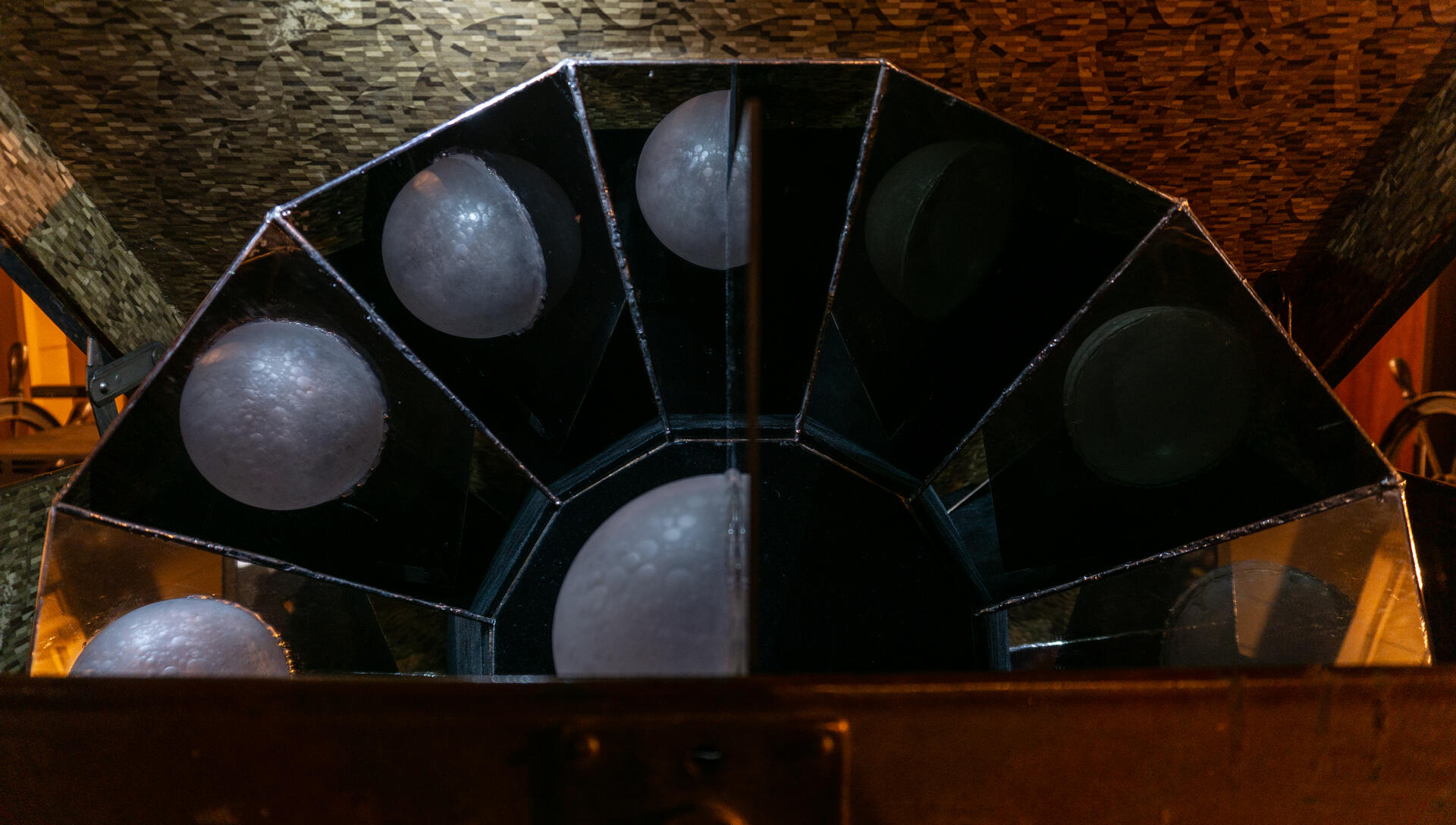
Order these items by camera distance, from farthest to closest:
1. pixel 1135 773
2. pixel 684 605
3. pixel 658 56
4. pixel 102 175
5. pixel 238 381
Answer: pixel 102 175
pixel 658 56
pixel 238 381
pixel 684 605
pixel 1135 773

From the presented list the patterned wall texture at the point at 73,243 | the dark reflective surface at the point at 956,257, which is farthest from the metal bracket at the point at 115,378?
the dark reflective surface at the point at 956,257

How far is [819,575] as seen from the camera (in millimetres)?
928

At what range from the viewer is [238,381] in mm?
811

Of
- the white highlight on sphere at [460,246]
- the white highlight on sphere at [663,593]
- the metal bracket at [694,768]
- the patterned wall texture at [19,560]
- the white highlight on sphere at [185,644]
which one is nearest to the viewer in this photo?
the metal bracket at [694,768]

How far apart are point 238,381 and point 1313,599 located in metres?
1.19

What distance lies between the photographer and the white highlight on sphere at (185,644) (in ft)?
2.55

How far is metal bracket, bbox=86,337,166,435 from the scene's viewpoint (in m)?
1.01

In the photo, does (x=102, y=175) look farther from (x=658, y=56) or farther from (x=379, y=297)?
(x=658, y=56)

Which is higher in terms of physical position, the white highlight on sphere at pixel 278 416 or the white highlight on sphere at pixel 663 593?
the white highlight on sphere at pixel 278 416

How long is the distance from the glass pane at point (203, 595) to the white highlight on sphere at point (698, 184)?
1.84 feet

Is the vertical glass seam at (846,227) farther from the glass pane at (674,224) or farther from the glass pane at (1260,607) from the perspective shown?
the glass pane at (1260,607)

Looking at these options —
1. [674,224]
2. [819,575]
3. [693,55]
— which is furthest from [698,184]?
[819,575]

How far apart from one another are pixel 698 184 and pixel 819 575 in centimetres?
47

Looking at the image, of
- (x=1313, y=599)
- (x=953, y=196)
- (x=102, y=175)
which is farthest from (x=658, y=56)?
(x=1313, y=599)
